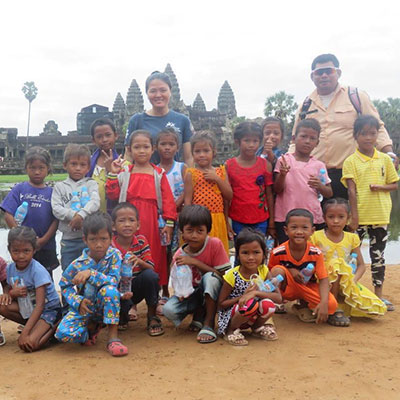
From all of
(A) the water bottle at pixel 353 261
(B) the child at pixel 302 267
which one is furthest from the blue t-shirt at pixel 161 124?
(A) the water bottle at pixel 353 261

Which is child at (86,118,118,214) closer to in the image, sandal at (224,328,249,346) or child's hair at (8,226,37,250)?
child's hair at (8,226,37,250)

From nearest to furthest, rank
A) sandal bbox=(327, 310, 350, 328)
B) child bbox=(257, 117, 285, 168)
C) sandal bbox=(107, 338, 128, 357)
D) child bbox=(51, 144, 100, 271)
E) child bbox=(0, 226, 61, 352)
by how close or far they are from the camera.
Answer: sandal bbox=(107, 338, 128, 357) < child bbox=(0, 226, 61, 352) < sandal bbox=(327, 310, 350, 328) < child bbox=(51, 144, 100, 271) < child bbox=(257, 117, 285, 168)

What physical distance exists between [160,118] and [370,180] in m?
2.21

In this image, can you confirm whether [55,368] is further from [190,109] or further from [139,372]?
[190,109]

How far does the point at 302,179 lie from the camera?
13.8 feet

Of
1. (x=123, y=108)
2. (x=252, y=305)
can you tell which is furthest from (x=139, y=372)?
(x=123, y=108)

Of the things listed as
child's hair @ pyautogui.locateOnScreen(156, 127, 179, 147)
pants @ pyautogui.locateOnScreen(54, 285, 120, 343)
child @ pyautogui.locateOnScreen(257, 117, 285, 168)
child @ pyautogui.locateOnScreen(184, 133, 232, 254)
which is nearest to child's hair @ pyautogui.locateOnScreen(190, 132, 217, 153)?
child @ pyautogui.locateOnScreen(184, 133, 232, 254)

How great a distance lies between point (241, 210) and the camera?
4211 millimetres

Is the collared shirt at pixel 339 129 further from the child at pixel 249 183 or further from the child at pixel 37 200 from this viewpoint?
the child at pixel 37 200

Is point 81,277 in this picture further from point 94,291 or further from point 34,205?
point 34,205

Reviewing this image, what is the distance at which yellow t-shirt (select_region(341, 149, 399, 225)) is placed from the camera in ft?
13.8

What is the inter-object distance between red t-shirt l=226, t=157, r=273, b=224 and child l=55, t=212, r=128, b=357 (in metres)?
1.34

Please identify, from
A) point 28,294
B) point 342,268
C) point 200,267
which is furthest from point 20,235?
point 342,268

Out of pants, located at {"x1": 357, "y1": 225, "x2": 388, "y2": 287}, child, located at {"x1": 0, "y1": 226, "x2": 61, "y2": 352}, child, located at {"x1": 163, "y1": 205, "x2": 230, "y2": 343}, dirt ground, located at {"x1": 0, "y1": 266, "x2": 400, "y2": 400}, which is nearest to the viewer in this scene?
dirt ground, located at {"x1": 0, "y1": 266, "x2": 400, "y2": 400}
